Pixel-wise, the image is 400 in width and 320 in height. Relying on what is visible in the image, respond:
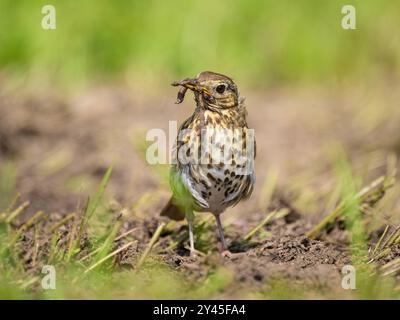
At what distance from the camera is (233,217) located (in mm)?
5469

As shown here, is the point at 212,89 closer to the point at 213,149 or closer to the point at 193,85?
the point at 193,85

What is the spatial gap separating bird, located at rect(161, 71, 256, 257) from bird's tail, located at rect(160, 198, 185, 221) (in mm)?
312

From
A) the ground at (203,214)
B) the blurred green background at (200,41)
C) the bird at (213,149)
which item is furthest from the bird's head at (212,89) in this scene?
the blurred green background at (200,41)

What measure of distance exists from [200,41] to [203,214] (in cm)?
476

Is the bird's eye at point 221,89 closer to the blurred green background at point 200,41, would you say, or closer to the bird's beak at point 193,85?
the bird's beak at point 193,85

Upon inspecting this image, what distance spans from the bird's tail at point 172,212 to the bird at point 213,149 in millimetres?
312

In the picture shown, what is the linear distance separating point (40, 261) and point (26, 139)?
3.64m

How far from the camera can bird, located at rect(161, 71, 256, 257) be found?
4180 mm

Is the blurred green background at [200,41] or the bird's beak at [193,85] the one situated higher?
the blurred green background at [200,41]

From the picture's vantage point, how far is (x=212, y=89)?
4.20 m

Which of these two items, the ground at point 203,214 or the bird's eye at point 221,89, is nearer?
the ground at point 203,214

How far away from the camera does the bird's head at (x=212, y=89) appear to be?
4.18m

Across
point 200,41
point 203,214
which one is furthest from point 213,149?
point 200,41

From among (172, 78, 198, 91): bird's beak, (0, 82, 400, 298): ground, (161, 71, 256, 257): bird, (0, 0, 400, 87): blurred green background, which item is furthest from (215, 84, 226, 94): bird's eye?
(0, 0, 400, 87): blurred green background
